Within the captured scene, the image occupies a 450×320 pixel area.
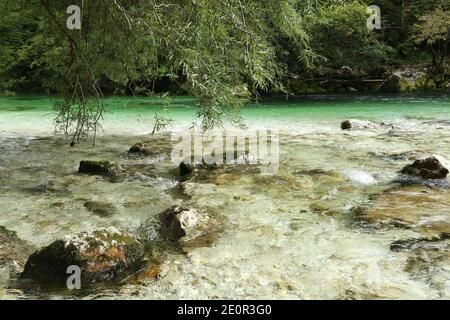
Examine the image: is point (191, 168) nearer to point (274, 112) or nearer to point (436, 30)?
point (274, 112)

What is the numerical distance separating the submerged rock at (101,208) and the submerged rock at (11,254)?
1091 millimetres

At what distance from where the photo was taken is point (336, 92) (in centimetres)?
2653

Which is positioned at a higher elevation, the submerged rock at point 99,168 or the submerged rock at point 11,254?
the submerged rock at point 99,168

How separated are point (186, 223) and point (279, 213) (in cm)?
132

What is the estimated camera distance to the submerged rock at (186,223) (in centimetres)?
479

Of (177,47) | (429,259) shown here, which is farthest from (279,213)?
(177,47)

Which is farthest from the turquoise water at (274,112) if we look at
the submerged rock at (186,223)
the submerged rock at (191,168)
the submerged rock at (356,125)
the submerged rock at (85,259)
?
the submerged rock at (85,259)

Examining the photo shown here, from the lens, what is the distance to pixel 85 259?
3811mm

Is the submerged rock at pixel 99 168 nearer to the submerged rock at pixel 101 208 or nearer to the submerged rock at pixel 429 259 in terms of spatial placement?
the submerged rock at pixel 101 208

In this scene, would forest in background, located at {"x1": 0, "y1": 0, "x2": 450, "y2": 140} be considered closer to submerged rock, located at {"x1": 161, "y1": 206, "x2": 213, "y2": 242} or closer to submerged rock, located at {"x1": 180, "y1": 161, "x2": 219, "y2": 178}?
submerged rock, located at {"x1": 180, "y1": 161, "x2": 219, "y2": 178}

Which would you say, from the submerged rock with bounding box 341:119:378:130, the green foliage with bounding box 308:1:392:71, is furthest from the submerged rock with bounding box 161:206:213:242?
the green foliage with bounding box 308:1:392:71

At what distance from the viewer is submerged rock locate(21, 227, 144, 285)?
377cm

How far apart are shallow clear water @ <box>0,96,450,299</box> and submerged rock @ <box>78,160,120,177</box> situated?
251mm
